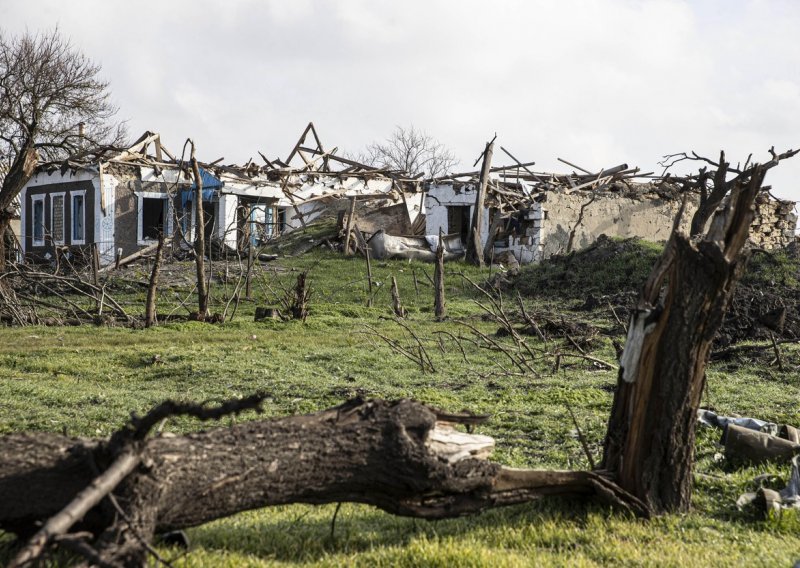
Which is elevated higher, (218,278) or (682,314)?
(682,314)

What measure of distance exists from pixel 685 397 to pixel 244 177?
28104 millimetres

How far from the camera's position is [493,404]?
8.77 metres

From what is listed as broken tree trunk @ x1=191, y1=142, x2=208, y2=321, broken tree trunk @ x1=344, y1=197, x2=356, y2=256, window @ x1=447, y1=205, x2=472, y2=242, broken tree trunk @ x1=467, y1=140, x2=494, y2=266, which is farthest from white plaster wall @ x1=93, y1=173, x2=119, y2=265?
broken tree trunk @ x1=191, y1=142, x2=208, y2=321

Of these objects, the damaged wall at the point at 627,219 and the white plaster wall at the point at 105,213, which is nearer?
the damaged wall at the point at 627,219

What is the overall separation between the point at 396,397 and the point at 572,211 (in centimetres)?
2047

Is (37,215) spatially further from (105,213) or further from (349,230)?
(349,230)

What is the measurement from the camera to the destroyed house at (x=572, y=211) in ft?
92.3

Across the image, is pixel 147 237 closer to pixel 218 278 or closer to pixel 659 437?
pixel 218 278

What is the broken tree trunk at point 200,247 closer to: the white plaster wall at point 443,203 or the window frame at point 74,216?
the white plaster wall at point 443,203

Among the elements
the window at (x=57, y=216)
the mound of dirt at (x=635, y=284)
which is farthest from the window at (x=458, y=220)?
the window at (x=57, y=216)

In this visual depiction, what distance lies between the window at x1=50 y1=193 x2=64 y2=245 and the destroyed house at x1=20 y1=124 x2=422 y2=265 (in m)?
0.04

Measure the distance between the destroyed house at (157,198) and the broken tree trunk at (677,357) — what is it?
2453 cm

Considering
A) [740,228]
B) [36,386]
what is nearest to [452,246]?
[36,386]

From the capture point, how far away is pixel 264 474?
404 centimetres
